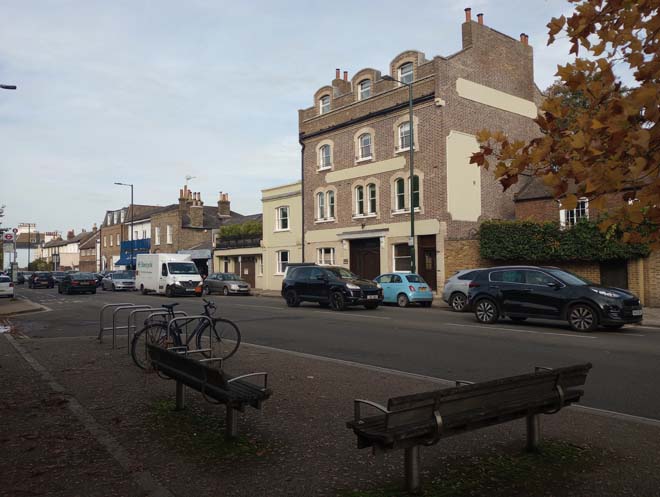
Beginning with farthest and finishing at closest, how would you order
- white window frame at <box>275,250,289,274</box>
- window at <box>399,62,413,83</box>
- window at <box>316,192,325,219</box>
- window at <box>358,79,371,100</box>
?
white window frame at <box>275,250,289,274</box>, window at <box>316,192,325,219</box>, window at <box>358,79,371,100</box>, window at <box>399,62,413,83</box>

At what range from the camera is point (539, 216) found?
26922mm

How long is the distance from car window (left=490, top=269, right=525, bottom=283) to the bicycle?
29.6 ft

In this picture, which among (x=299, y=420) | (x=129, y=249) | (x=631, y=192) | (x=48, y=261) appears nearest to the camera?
(x=631, y=192)

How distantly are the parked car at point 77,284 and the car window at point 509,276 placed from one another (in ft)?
95.4

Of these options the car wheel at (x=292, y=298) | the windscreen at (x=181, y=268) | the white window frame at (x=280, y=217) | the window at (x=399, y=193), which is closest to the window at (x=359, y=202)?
the window at (x=399, y=193)

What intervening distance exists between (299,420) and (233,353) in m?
4.51

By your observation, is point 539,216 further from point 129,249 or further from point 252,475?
point 129,249

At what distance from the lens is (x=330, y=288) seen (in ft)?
72.3

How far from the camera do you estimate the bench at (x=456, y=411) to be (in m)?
3.98

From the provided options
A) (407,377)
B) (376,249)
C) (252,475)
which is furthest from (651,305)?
(252,475)

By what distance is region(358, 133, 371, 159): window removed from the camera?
32.7 metres

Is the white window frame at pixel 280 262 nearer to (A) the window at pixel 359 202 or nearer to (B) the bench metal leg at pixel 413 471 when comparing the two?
(A) the window at pixel 359 202

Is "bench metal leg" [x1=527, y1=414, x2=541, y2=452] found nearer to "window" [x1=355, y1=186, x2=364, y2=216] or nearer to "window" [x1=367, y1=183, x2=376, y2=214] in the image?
"window" [x1=367, y1=183, x2=376, y2=214]

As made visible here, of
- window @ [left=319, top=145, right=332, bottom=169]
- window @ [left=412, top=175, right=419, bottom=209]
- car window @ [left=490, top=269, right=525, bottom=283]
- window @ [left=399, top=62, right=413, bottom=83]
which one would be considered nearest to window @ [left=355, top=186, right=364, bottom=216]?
window @ [left=319, top=145, right=332, bottom=169]
